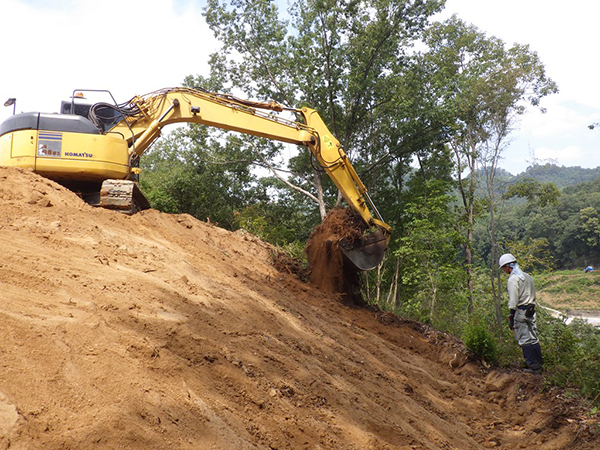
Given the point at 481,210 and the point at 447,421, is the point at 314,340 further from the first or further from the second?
the point at 481,210

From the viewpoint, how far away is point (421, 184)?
22.4 m

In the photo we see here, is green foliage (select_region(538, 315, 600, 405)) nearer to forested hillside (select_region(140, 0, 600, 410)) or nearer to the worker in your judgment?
the worker

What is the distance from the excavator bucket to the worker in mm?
3262

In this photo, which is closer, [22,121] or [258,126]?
[22,121]

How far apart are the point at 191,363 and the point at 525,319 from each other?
572cm

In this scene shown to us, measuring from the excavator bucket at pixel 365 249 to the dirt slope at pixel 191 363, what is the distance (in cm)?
160

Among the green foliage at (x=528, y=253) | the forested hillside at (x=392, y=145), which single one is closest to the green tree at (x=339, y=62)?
the forested hillside at (x=392, y=145)

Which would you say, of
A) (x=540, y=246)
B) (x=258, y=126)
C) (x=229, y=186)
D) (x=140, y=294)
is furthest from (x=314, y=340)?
(x=229, y=186)

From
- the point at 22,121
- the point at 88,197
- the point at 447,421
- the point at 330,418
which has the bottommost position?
the point at 447,421

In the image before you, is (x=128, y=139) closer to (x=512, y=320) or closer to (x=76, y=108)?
(x=76, y=108)

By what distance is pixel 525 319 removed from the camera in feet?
26.5

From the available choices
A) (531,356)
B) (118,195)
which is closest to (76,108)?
(118,195)

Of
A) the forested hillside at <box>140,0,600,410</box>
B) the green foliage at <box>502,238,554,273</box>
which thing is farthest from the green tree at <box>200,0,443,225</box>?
the green foliage at <box>502,238,554,273</box>

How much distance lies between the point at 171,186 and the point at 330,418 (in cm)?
1750
